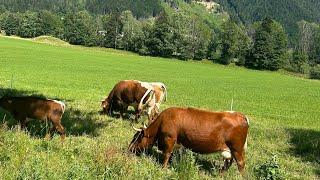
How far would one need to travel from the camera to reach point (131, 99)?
57.5 ft

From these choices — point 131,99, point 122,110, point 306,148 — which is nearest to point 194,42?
point 131,99

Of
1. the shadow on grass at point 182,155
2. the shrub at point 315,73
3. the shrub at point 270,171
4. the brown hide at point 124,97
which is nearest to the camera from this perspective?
the shrub at point 270,171

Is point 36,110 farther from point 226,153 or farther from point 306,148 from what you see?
point 306,148

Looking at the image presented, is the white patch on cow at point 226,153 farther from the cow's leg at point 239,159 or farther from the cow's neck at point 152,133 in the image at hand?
the cow's neck at point 152,133

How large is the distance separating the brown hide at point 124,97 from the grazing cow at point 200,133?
647 cm

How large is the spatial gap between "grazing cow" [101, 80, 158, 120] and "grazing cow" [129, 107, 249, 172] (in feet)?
19.2

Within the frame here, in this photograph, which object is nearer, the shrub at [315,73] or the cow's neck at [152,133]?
the cow's neck at [152,133]

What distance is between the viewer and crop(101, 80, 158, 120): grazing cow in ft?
55.6

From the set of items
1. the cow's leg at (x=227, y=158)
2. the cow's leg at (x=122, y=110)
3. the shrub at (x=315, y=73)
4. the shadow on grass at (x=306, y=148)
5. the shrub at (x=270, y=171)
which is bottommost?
the shrub at (x=315, y=73)

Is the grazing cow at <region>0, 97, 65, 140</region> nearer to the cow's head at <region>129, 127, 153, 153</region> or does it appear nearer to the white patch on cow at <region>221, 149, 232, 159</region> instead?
the cow's head at <region>129, 127, 153, 153</region>

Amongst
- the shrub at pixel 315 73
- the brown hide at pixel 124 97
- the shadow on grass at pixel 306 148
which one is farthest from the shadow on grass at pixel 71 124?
the shrub at pixel 315 73

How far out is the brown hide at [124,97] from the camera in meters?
17.4

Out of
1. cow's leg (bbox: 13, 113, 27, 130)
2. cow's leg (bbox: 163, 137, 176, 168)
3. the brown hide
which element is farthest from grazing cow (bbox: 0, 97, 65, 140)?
the brown hide

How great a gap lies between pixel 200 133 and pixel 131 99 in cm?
742
